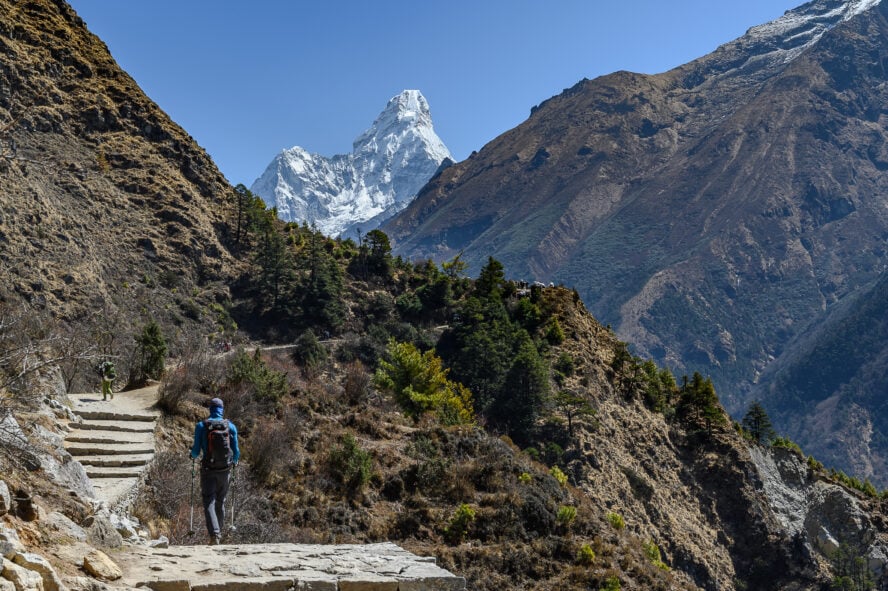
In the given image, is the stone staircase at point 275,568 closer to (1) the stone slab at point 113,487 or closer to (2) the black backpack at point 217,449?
(1) the stone slab at point 113,487

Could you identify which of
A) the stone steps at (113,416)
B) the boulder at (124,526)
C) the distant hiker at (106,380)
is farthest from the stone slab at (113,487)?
the distant hiker at (106,380)

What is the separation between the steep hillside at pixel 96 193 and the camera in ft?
137

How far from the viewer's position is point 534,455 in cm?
3391

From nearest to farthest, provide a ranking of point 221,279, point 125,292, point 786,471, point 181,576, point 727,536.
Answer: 1. point 181,576
2. point 727,536
3. point 125,292
4. point 786,471
5. point 221,279

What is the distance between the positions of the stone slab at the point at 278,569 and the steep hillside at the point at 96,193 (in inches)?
1385

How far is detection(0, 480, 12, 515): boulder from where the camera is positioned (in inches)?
211

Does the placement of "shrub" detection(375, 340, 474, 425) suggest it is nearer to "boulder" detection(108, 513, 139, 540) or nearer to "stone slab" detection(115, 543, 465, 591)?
"boulder" detection(108, 513, 139, 540)

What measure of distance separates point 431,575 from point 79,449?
720cm

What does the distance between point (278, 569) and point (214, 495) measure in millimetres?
3075

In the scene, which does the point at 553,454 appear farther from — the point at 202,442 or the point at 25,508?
the point at 25,508

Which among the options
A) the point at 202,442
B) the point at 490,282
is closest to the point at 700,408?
the point at 490,282

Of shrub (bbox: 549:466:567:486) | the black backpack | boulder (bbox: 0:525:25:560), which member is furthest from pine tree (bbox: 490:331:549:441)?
boulder (bbox: 0:525:25:560)

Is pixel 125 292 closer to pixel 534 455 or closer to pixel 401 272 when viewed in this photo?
pixel 401 272

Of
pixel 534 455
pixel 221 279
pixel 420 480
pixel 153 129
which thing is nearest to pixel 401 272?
pixel 221 279
